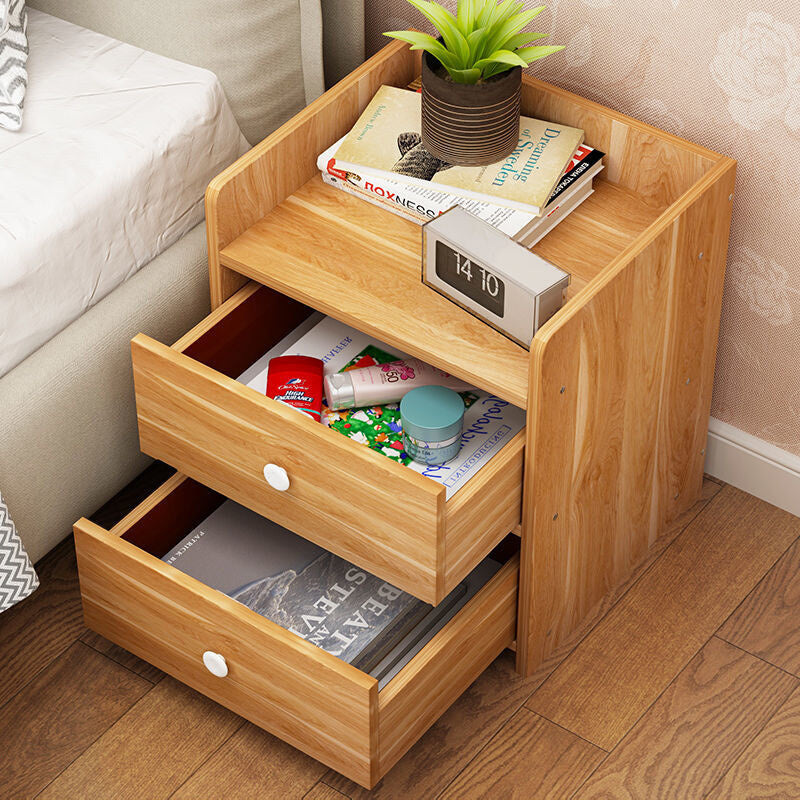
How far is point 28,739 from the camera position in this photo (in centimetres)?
144

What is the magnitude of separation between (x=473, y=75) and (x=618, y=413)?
1.36 feet

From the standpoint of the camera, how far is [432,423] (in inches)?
49.5

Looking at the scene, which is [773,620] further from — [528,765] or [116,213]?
[116,213]

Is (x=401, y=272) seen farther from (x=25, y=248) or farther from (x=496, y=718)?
(x=496, y=718)

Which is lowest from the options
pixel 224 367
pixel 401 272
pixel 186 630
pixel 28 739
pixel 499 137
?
pixel 28 739

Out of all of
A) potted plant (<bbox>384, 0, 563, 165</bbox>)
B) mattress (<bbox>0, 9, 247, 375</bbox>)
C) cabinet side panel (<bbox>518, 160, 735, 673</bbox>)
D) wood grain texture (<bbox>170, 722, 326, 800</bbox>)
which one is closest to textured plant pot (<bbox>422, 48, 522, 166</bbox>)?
potted plant (<bbox>384, 0, 563, 165</bbox>)

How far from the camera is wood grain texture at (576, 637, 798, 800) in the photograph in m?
1.40

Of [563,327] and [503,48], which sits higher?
[503,48]

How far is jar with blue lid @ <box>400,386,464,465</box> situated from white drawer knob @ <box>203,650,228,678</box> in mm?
313

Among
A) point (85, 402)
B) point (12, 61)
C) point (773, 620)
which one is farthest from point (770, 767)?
point (12, 61)

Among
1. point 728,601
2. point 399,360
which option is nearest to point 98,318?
point 399,360

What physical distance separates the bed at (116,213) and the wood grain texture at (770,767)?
834 mm

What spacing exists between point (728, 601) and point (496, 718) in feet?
1.19

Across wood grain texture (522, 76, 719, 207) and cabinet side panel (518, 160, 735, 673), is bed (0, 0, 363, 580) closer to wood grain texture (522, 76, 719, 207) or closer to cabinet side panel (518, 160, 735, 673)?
wood grain texture (522, 76, 719, 207)
